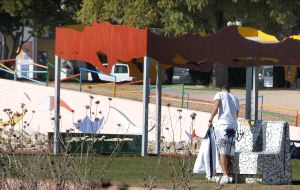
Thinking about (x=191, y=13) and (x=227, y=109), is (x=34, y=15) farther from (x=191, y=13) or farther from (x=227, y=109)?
(x=227, y=109)

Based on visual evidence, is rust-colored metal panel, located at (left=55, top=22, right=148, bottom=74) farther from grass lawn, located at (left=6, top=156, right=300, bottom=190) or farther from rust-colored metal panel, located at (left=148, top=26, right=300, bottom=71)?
grass lawn, located at (left=6, top=156, right=300, bottom=190)

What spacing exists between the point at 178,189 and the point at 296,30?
52.2m

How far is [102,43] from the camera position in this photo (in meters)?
19.8

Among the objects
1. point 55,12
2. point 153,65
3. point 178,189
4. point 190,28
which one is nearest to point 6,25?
point 55,12

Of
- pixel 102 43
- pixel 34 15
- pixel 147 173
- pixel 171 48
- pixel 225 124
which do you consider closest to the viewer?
pixel 225 124

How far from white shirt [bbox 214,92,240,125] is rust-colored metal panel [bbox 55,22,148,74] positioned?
4.13m

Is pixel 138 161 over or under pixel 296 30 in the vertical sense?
under

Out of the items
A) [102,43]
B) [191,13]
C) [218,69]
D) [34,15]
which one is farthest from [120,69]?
[102,43]

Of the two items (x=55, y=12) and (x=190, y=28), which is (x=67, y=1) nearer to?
(x=55, y=12)

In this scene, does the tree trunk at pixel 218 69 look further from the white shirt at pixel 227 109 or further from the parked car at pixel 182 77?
the white shirt at pixel 227 109

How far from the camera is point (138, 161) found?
1850 centimetres

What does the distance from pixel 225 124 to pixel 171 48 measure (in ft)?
14.9

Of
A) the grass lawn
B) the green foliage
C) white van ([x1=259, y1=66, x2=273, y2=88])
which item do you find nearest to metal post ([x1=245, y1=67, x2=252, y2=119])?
the grass lawn

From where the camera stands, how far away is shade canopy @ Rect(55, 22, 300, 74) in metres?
19.2
